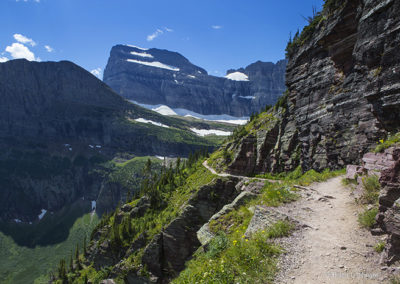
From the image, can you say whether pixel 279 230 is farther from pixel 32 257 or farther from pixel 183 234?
pixel 32 257

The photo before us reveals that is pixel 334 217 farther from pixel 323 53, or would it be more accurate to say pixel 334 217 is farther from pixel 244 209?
pixel 323 53

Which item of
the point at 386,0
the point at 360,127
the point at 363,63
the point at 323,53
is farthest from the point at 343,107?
the point at 323,53

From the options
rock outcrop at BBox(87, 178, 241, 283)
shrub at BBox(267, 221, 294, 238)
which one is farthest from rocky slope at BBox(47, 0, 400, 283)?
shrub at BBox(267, 221, 294, 238)

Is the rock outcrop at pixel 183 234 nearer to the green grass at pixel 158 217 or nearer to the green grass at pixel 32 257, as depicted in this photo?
the green grass at pixel 158 217

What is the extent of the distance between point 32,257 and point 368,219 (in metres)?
184

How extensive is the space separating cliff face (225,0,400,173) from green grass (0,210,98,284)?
4987 inches

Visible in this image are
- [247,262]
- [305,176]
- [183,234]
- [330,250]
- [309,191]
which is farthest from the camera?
[183,234]

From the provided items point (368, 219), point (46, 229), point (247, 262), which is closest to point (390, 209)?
point (368, 219)

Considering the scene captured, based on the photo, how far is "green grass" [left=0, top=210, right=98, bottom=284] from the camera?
4755 inches

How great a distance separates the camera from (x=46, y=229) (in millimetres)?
175750

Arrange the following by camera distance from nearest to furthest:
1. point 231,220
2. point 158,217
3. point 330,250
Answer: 1. point 330,250
2. point 231,220
3. point 158,217

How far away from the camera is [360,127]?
2245cm

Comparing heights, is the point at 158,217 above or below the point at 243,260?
below

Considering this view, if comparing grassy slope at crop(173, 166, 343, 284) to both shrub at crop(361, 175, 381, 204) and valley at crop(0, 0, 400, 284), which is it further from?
shrub at crop(361, 175, 381, 204)
